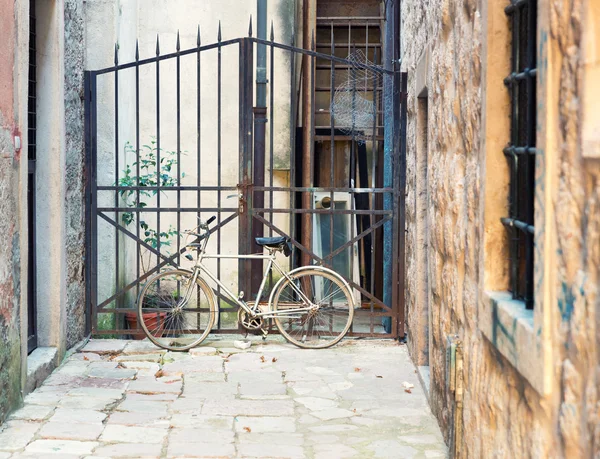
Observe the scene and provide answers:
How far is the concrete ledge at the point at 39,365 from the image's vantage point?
6323 mm

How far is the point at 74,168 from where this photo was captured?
772cm

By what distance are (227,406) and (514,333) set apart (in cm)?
316

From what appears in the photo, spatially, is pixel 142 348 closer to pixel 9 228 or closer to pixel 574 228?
pixel 9 228

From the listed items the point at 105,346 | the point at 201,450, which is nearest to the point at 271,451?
the point at 201,450

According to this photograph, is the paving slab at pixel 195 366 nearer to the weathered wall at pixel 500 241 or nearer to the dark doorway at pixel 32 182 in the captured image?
the dark doorway at pixel 32 182

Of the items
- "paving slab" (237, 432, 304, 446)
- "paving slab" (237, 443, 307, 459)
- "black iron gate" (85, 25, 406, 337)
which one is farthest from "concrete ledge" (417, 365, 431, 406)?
"paving slab" (237, 443, 307, 459)

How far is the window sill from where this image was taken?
2.88 meters

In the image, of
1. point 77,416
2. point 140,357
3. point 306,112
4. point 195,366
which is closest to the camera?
point 77,416

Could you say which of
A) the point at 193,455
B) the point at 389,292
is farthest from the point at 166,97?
the point at 193,455

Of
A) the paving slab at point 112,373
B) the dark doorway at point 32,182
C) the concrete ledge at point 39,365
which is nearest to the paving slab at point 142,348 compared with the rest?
the paving slab at point 112,373

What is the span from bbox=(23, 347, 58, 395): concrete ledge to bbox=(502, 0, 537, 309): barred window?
12.2ft

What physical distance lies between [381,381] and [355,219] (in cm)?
332

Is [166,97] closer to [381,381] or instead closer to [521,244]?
[381,381]

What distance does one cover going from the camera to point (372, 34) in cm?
1045
